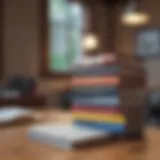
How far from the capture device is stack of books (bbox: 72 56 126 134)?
1.05 m

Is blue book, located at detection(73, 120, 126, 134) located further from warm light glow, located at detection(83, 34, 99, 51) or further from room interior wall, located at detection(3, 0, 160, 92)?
warm light glow, located at detection(83, 34, 99, 51)

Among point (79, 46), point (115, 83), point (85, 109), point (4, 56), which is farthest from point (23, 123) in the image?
point (79, 46)

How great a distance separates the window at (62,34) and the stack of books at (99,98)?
3845mm

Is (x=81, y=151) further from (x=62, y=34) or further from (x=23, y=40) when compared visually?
(x=62, y=34)

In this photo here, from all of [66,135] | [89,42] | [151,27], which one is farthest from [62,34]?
[66,135]

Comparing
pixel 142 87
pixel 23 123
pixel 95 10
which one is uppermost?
pixel 95 10

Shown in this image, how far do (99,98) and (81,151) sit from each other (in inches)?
8.2

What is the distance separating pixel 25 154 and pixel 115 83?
0.31 meters

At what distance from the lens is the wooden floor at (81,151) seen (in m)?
0.87

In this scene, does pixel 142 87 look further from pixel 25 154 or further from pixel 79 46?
pixel 79 46

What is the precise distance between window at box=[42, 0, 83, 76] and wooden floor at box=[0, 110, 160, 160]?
3.98m

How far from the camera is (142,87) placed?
3.62 feet

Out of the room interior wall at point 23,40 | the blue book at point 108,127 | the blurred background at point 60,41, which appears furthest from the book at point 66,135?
the room interior wall at point 23,40

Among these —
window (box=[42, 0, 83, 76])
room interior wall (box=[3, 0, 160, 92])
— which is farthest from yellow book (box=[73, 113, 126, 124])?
window (box=[42, 0, 83, 76])
